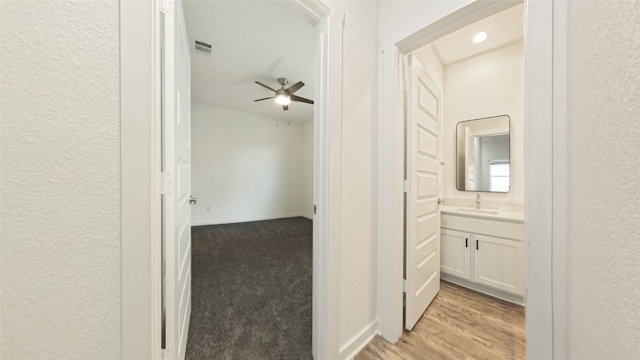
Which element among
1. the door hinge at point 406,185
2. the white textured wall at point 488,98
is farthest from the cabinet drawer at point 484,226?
the door hinge at point 406,185

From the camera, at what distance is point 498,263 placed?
1962mm

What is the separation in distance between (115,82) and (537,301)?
1763 millimetres

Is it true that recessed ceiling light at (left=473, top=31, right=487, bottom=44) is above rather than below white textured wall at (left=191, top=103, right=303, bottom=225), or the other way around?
above

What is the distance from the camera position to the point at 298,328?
5.01ft

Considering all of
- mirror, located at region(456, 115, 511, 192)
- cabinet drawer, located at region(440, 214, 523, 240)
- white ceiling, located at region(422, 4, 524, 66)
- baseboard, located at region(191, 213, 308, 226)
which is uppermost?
white ceiling, located at region(422, 4, 524, 66)

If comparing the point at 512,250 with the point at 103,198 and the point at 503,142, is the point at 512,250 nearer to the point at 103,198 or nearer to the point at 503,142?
the point at 503,142

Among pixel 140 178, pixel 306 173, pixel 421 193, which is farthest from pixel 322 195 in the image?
pixel 306 173

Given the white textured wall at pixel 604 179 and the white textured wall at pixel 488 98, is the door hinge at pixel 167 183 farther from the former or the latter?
the white textured wall at pixel 488 98

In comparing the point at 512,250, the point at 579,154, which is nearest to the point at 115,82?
the point at 579,154

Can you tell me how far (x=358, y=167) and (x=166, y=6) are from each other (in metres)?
1.19

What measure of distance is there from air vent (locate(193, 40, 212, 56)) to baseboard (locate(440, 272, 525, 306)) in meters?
3.82

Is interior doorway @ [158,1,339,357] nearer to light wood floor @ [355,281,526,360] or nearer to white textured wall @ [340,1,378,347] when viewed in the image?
white textured wall @ [340,1,378,347]

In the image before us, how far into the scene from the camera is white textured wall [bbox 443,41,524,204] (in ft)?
7.34

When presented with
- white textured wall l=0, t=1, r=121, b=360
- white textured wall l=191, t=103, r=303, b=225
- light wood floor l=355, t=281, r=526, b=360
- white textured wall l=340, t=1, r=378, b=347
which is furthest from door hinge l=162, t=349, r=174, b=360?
white textured wall l=191, t=103, r=303, b=225
